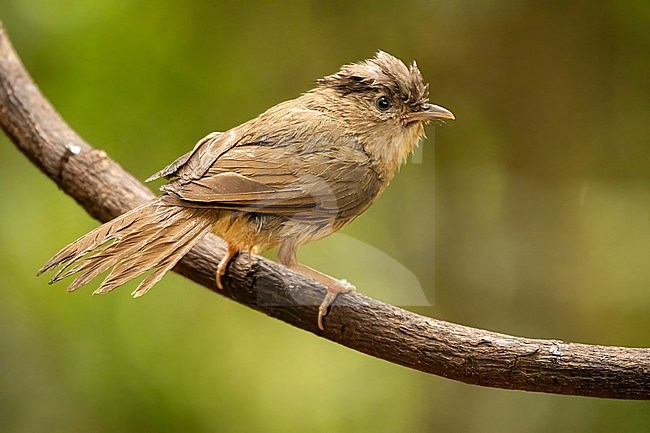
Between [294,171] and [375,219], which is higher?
[375,219]

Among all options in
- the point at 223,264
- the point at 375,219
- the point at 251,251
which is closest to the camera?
the point at 251,251

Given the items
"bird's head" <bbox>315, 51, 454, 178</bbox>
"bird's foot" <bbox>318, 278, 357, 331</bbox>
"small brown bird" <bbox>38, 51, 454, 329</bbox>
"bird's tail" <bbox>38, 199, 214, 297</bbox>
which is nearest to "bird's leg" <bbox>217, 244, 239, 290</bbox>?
"small brown bird" <bbox>38, 51, 454, 329</bbox>

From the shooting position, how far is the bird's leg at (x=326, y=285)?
2203 millimetres

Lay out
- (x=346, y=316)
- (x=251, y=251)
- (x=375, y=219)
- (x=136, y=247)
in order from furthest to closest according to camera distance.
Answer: (x=375, y=219) < (x=251, y=251) < (x=346, y=316) < (x=136, y=247)

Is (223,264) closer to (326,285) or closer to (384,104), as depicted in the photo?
(326,285)

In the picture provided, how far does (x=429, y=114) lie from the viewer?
1.98 meters

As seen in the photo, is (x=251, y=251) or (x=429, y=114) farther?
(x=251, y=251)

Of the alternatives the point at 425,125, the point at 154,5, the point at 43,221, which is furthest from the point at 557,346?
the point at 43,221

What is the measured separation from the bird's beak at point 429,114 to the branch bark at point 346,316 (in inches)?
19.5

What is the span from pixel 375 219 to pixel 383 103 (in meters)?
0.60

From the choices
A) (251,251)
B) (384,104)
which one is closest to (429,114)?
(384,104)

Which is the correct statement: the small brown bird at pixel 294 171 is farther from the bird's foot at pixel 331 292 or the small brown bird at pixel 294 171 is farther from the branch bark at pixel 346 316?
the branch bark at pixel 346 316

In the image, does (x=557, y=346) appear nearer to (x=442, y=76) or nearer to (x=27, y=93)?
(x=442, y=76)

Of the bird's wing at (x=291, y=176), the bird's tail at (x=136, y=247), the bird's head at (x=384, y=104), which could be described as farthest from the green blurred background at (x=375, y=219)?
the bird's tail at (x=136, y=247)
